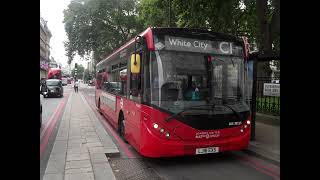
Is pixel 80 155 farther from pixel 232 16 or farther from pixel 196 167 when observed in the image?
pixel 232 16

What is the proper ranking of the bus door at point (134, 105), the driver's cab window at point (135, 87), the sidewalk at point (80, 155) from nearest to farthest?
1. the sidewalk at point (80, 155)
2. the bus door at point (134, 105)
3. the driver's cab window at point (135, 87)

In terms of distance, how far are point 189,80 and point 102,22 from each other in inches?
1418

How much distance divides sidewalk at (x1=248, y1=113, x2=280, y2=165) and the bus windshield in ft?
4.68

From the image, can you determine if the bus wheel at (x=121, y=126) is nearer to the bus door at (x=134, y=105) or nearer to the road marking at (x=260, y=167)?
the bus door at (x=134, y=105)

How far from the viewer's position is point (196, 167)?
269 inches

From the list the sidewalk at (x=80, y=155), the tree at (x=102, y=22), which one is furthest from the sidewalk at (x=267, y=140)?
the tree at (x=102, y=22)

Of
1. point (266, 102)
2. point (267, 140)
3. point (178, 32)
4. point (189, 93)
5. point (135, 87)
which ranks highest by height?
point (178, 32)

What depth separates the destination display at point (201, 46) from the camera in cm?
662

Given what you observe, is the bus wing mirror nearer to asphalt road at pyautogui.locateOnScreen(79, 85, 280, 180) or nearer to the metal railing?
asphalt road at pyautogui.locateOnScreen(79, 85, 280, 180)

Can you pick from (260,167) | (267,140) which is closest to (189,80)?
(260,167)

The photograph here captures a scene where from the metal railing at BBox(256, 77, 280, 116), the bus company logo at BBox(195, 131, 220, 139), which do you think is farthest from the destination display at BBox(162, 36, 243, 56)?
the metal railing at BBox(256, 77, 280, 116)
